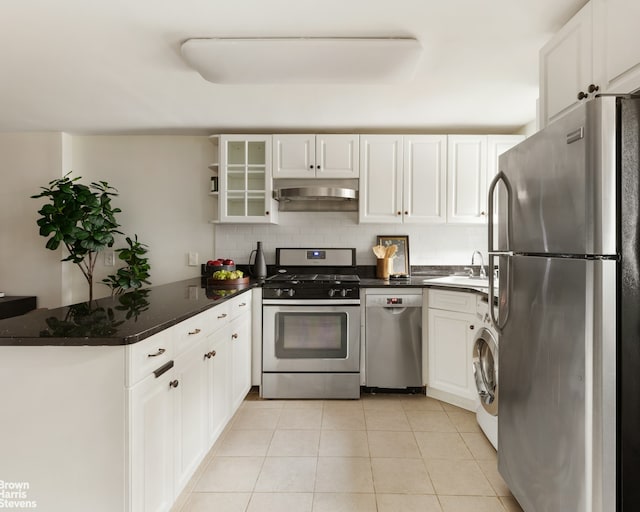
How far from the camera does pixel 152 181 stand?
391 cm


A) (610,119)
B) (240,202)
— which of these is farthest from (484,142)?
(610,119)

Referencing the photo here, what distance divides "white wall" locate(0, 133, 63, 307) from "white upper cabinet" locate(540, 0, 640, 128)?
157 inches

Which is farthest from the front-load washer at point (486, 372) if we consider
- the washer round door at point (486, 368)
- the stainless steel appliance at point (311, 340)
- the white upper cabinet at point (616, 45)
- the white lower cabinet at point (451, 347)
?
the white upper cabinet at point (616, 45)

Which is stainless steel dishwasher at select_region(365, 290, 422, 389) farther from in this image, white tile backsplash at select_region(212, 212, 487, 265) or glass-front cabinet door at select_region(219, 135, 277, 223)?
glass-front cabinet door at select_region(219, 135, 277, 223)

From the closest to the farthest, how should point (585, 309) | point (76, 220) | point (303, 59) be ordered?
point (585, 309) < point (303, 59) < point (76, 220)

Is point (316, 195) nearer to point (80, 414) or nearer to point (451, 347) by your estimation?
point (451, 347)

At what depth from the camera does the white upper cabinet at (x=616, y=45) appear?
145cm

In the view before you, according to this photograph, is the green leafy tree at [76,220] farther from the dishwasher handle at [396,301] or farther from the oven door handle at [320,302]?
the dishwasher handle at [396,301]

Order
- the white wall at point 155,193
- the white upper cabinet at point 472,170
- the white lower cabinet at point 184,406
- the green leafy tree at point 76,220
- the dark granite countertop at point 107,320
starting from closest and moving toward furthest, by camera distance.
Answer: the dark granite countertop at point 107,320
the white lower cabinet at point 184,406
the green leafy tree at point 76,220
the white upper cabinet at point 472,170
the white wall at point 155,193

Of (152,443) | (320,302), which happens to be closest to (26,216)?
(320,302)

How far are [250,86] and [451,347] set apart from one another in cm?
236

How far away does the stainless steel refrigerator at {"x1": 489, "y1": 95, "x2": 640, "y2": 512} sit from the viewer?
4.00ft

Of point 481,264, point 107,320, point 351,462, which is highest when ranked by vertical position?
point 481,264

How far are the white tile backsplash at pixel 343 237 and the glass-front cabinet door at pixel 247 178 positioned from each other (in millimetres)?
276
